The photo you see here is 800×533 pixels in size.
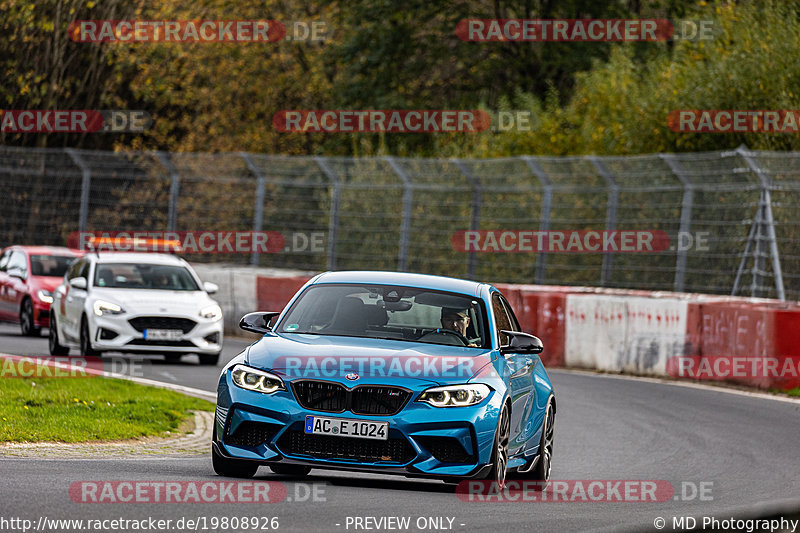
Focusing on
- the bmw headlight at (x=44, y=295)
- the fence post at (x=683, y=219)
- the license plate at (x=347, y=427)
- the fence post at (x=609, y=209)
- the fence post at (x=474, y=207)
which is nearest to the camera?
the license plate at (x=347, y=427)

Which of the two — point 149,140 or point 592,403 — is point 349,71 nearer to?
point 149,140

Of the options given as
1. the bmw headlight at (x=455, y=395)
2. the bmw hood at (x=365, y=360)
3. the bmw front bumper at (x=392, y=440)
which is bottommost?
the bmw front bumper at (x=392, y=440)

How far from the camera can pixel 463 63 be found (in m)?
41.6

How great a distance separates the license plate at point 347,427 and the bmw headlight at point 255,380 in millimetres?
287

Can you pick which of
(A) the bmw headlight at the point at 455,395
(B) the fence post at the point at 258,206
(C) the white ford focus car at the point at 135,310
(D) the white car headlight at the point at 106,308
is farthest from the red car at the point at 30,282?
(A) the bmw headlight at the point at 455,395

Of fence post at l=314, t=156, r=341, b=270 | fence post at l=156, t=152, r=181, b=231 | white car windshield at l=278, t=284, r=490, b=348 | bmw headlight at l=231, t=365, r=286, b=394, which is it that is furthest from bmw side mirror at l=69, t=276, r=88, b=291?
bmw headlight at l=231, t=365, r=286, b=394

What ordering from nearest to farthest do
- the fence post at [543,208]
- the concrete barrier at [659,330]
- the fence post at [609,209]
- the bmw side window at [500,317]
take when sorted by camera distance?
the bmw side window at [500,317]
the concrete barrier at [659,330]
the fence post at [609,209]
the fence post at [543,208]

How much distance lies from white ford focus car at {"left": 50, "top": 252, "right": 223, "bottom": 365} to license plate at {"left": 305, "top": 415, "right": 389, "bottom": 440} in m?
11.0

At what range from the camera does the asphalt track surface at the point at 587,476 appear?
778 cm

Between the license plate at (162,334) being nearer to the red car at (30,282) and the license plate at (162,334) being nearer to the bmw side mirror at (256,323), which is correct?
the red car at (30,282)

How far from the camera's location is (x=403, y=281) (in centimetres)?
1032

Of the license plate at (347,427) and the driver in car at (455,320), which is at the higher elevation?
the driver in car at (455,320)

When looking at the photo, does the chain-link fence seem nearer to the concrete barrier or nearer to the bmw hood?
the concrete barrier

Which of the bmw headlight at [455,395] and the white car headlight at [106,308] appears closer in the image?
the bmw headlight at [455,395]
